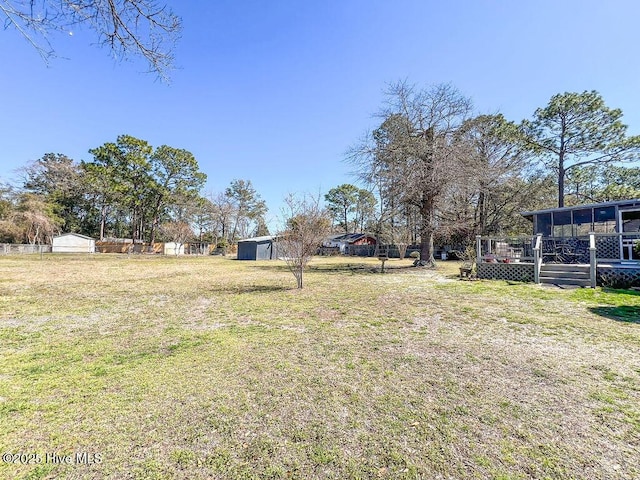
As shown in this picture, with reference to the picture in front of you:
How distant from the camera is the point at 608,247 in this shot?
11.4 m

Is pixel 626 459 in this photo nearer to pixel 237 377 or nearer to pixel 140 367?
pixel 237 377

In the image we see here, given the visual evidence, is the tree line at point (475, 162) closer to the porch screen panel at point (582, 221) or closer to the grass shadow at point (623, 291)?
the porch screen panel at point (582, 221)

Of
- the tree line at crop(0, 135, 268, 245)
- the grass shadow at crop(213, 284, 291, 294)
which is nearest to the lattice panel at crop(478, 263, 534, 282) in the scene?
the grass shadow at crop(213, 284, 291, 294)

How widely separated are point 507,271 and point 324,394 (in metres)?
10.0

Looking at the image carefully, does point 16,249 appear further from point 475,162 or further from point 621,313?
point 621,313

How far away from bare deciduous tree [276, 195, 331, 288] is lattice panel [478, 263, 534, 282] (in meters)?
6.10

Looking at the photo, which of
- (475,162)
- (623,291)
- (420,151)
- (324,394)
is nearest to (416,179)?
(420,151)

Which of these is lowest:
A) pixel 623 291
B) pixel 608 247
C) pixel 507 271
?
pixel 623 291

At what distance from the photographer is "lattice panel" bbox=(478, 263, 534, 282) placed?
31.9 ft

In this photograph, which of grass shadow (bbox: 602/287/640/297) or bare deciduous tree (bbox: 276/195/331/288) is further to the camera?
bare deciduous tree (bbox: 276/195/331/288)

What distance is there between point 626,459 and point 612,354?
2.40 m

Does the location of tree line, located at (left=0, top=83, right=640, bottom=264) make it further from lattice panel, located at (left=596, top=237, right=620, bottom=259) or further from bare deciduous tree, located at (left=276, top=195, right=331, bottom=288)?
lattice panel, located at (left=596, top=237, right=620, bottom=259)

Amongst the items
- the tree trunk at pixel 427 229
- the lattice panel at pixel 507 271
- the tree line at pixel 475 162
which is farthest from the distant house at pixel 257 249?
the lattice panel at pixel 507 271

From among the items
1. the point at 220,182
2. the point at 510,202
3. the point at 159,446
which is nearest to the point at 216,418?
the point at 159,446
